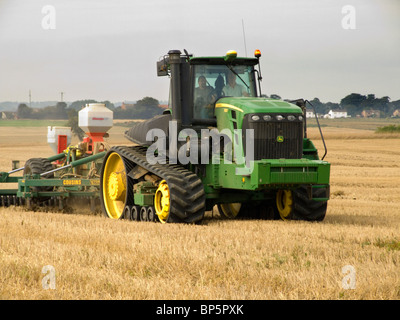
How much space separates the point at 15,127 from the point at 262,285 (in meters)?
58.7

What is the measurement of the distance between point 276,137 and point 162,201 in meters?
2.12

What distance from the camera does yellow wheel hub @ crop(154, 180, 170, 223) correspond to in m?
11.1

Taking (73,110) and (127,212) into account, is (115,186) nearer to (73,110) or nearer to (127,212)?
(127,212)

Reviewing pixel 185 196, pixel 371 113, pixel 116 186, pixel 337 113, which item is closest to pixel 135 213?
pixel 116 186

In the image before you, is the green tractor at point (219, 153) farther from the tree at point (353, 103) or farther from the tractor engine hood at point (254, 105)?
the tree at point (353, 103)

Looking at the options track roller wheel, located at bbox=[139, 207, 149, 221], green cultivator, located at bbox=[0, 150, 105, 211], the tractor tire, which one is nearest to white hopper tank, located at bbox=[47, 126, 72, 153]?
green cultivator, located at bbox=[0, 150, 105, 211]

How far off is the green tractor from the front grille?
0.02 metres

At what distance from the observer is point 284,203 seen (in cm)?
1204

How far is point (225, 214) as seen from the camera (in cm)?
1381

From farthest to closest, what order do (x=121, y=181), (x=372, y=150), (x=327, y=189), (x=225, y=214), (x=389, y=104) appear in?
(x=389, y=104), (x=372, y=150), (x=225, y=214), (x=121, y=181), (x=327, y=189)

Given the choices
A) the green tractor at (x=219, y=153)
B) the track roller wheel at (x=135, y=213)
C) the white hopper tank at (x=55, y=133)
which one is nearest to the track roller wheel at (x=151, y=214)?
the green tractor at (x=219, y=153)

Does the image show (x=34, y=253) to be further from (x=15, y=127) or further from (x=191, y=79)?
(x=15, y=127)

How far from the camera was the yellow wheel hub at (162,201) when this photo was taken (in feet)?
36.4

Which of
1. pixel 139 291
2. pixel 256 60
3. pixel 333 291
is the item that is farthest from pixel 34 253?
pixel 256 60
